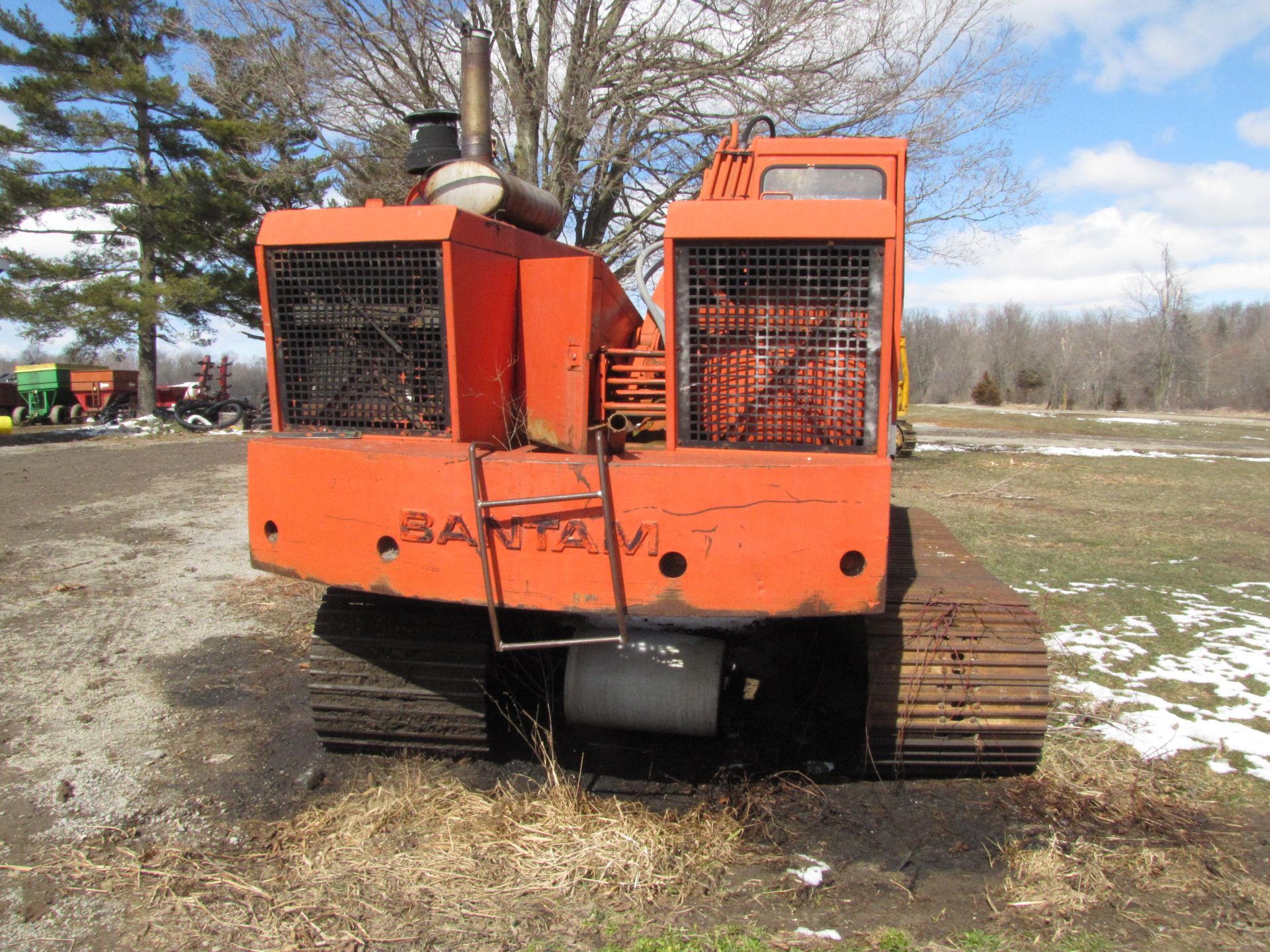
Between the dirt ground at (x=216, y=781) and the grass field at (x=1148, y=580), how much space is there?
1.36 metres

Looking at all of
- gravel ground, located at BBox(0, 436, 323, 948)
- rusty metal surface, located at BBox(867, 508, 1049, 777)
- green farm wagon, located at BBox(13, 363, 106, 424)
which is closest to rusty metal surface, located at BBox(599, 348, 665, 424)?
rusty metal surface, located at BBox(867, 508, 1049, 777)

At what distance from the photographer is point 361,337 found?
136 inches

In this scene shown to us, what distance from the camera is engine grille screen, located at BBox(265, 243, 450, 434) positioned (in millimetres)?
3301

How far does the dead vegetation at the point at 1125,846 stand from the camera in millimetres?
2789

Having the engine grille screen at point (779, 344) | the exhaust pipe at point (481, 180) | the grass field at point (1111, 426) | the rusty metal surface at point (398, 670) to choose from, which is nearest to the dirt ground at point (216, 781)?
the rusty metal surface at point (398, 670)

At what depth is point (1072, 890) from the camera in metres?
2.84

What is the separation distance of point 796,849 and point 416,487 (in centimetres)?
172

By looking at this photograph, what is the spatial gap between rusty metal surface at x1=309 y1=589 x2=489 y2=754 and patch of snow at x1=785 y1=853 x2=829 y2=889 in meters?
1.29

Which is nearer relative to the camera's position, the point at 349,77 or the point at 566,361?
the point at 566,361

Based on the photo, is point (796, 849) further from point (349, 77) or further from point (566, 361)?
point (349, 77)

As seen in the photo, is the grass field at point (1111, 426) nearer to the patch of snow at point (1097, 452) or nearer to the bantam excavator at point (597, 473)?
the patch of snow at point (1097, 452)

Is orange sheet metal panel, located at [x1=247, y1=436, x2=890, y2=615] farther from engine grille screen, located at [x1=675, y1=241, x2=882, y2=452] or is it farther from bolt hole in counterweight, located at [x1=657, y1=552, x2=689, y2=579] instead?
engine grille screen, located at [x1=675, y1=241, x2=882, y2=452]

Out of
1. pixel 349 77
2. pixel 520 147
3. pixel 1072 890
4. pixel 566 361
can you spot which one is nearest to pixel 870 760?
pixel 1072 890

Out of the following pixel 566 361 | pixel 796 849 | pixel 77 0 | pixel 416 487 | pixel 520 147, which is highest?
pixel 77 0
